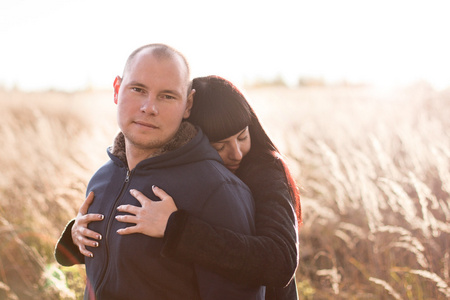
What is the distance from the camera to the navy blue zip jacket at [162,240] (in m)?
1.67

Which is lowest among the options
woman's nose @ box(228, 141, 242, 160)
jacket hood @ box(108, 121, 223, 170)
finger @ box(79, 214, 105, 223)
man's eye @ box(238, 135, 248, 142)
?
finger @ box(79, 214, 105, 223)

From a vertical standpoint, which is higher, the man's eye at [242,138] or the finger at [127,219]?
the man's eye at [242,138]

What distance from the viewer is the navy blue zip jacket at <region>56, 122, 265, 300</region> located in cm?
167

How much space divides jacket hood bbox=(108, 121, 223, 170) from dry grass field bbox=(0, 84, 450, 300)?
0.60m

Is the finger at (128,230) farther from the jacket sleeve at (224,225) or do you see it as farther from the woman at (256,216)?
the jacket sleeve at (224,225)

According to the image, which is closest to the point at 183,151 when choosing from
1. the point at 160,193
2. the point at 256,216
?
the point at 160,193

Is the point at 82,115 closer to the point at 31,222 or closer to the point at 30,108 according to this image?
the point at 30,108

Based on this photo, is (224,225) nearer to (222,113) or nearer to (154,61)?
(222,113)

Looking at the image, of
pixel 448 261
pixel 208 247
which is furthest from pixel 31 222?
pixel 448 261

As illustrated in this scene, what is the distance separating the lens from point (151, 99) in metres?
1.79

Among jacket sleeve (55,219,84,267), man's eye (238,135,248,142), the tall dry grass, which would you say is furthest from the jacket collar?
the tall dry grass

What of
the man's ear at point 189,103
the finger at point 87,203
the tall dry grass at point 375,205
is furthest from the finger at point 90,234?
the tall dry grass at point 375,205

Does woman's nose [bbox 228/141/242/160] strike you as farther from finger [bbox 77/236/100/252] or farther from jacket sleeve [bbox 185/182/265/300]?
finger [bbox 77/236/100/252]

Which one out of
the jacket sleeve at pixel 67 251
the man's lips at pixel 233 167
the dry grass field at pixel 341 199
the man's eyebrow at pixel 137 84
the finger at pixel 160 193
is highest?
the man's eyebrow at pixel 137 84
